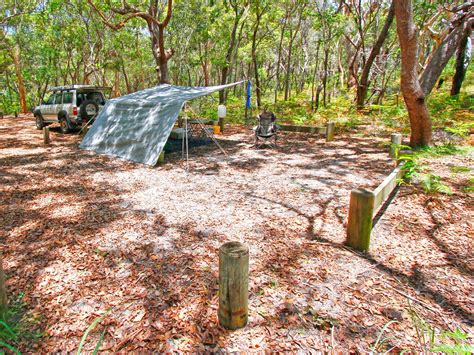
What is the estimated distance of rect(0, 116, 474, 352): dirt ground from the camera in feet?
7.73

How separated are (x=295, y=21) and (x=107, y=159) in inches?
952

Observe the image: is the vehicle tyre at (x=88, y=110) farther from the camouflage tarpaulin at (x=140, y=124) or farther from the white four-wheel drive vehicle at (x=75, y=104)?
the camouflage tarpaulin at (x=140, y=124)

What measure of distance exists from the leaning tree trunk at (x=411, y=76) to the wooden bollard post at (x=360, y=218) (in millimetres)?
4071

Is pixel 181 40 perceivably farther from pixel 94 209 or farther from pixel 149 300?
pixel 149 300

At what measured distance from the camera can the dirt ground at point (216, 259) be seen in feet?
7.73

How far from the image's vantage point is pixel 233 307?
2264 mm

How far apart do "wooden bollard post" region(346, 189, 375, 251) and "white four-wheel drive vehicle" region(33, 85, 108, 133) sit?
393 inches

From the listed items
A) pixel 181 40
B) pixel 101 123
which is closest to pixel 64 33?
pixel 181 40

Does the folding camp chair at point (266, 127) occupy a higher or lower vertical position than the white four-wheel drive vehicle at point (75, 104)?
lower

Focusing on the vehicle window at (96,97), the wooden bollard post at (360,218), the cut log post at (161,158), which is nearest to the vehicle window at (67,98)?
the vehicle window at (96,97)

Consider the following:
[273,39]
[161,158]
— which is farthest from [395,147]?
[273,39]

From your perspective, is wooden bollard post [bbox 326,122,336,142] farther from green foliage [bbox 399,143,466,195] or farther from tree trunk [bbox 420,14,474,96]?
green foliage [bbox 399,143,466,195]

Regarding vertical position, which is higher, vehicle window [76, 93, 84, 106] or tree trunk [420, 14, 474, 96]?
tree trunk [420, 14, 474, 96]

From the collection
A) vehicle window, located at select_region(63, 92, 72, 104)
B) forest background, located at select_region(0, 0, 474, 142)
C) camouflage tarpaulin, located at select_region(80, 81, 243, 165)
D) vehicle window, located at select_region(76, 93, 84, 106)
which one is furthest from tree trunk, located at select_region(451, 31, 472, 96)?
vehicle window, located at select_region(63, 92, 72, 104)
